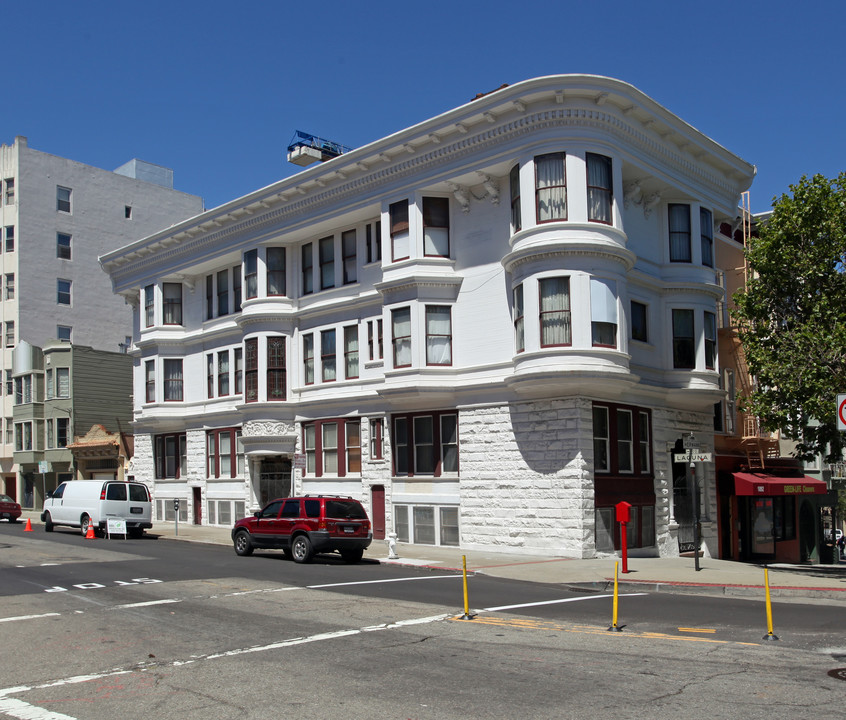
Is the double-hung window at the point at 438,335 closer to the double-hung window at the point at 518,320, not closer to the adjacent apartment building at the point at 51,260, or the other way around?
the double-hung window at the point at 518,320

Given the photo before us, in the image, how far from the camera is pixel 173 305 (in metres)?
41.1

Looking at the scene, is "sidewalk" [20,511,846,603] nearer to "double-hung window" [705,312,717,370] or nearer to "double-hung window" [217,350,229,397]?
"double-hung window" [705,312,717,370]

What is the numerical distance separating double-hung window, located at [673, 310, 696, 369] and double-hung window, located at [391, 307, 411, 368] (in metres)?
8.97

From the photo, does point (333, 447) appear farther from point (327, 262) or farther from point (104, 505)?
point (104, 505)

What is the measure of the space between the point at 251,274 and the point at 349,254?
4.91 m

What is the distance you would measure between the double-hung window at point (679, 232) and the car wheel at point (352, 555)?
14.9 m

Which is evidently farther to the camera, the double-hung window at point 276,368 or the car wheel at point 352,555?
the double-hung window at point 276,368

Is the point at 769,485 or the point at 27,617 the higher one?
the point at 769,485

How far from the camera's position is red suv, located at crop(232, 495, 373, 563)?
21.9m

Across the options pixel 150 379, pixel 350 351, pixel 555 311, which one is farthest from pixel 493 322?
pixel 150 379

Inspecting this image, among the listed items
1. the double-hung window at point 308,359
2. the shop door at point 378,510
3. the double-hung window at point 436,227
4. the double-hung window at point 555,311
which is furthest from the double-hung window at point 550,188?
the double-hung window at point 308,359

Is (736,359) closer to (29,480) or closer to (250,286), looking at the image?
(250,286)

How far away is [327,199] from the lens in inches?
1265

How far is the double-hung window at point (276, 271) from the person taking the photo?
3472 centimetres
